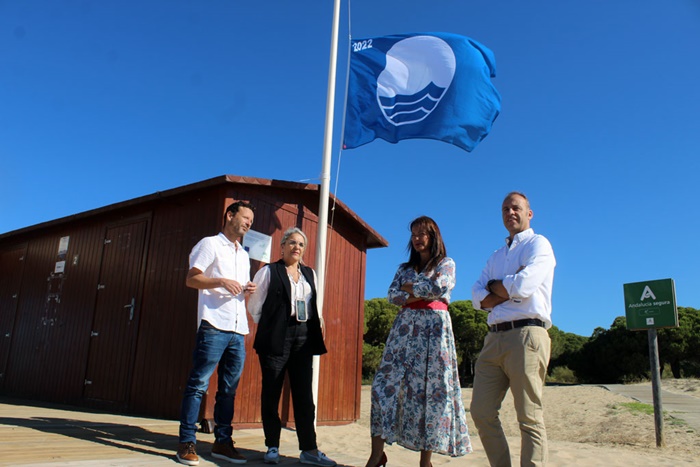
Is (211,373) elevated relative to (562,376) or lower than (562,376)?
elevated

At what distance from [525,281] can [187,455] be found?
2.35 metres

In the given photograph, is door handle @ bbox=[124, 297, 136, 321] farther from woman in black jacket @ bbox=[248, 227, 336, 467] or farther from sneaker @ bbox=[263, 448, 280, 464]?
sneaker @ bbox=[263, 448, 280, 464]

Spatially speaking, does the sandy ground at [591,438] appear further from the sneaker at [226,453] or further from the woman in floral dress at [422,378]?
the sneaker at [226,453]

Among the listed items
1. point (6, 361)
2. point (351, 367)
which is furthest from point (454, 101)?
point (6, 361)

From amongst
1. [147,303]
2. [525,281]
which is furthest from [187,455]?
[147,303]

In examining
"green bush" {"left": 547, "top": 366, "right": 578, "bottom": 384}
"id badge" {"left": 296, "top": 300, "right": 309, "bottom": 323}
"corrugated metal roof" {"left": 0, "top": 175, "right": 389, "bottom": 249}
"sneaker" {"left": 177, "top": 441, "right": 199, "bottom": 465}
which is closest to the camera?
"sneaker" {"left": 177, "top": 441, "right": 199, "bottom": 465}

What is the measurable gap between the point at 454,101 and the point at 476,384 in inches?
173

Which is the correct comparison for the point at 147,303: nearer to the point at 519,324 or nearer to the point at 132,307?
the point at 132,307

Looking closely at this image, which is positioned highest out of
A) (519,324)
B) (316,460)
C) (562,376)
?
(519,324)

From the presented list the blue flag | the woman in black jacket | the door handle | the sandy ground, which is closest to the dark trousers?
the woman in black jacket

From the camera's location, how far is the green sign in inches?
247

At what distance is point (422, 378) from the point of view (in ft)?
11.3

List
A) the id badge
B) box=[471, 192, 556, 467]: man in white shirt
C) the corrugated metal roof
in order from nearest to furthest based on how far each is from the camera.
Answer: box=[471, 192, 556, 467]: man in white shirt, the id badge, the corrugated metal roof

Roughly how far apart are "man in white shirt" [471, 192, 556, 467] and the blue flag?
3.53m
